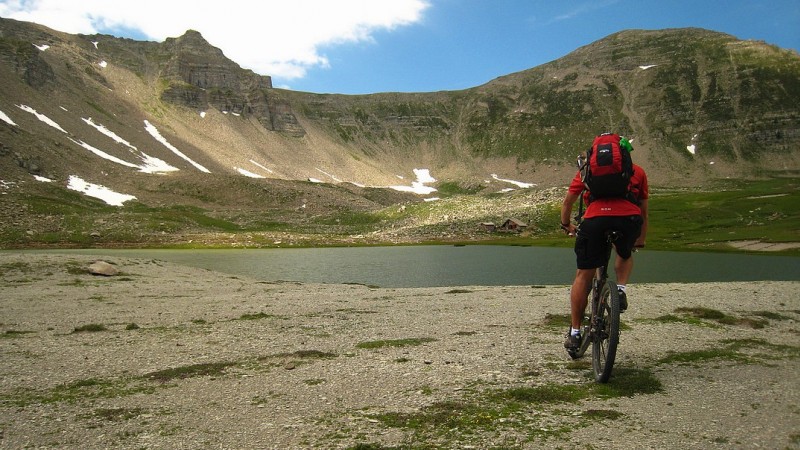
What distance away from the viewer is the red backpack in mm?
9172

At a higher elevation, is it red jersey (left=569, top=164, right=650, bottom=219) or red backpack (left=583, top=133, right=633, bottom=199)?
red backpack (left=583, top=133, right=633, bottom=199)

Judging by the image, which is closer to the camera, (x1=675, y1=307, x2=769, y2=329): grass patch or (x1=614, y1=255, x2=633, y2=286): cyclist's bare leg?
(x1=614, y1=255, x2=633, y2=286): cyclist's bare leg

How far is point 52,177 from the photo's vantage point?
136 m

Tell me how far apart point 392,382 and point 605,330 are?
4.50 metres

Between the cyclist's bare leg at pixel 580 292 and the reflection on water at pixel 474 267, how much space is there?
35.8 m

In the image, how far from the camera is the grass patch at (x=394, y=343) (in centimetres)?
1520

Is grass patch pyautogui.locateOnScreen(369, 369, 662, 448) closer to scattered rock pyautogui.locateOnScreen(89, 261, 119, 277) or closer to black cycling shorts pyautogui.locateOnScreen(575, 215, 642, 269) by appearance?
black cycling shorts pyautogui.locateOnScreen(575, 215, 642, 269)

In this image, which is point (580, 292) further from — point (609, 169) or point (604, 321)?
point (609, 169)

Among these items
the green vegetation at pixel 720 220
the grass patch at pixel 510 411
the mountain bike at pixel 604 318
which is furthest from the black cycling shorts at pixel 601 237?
the green vegetation at pixel 720 220

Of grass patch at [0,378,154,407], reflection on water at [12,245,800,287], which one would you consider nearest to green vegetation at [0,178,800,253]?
A: reflection on water at [12,245,800,287]

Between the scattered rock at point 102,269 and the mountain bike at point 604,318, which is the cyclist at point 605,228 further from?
the scattered rock at point 102,269

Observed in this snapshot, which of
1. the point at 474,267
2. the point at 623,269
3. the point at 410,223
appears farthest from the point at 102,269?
the point at 410,223

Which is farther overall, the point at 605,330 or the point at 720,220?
the point at 720,220

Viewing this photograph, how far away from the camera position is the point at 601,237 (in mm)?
9461
